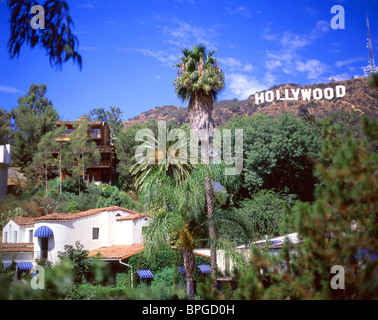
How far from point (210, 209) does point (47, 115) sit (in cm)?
3167

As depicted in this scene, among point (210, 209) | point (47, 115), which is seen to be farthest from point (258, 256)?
point (47, 115)

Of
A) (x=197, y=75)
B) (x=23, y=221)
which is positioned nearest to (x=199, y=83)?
(x=197, y=75)

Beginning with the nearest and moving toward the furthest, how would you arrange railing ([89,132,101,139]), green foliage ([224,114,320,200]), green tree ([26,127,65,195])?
green foliage ([224,114,320,200]) < green tree ([26,127,65,195]) < railing ([89,132,101,139])

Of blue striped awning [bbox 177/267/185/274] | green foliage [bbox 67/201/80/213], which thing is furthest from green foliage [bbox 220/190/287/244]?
green foliage [bbox 67/201/80/213]

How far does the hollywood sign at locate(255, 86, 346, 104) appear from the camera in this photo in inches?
2583

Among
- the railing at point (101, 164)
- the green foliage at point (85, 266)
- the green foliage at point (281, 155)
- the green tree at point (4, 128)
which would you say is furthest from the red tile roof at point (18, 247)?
the green tree at point (4, 128)

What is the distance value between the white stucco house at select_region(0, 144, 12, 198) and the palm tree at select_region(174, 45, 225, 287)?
17880 mm

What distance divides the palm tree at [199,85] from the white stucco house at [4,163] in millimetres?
17880

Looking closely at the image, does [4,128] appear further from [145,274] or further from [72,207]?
[145,274]

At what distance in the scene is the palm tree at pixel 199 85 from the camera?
20.4m

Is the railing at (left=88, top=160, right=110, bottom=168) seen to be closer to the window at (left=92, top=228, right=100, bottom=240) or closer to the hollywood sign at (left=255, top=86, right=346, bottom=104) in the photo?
the window at (left=92, top=228, right=100, bottom=240)

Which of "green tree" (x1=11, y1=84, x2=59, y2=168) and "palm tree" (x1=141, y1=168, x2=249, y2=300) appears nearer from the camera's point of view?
"palm tree" (x1=141, y1=168, x2=249, y2=300)

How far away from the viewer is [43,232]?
2150cm

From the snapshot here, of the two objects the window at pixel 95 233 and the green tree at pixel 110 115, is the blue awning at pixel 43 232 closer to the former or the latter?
the window at pixel 95 233
